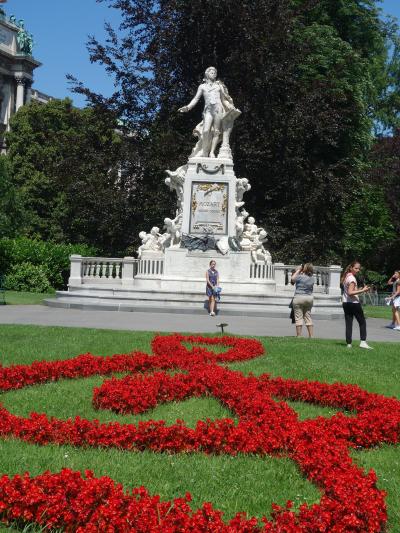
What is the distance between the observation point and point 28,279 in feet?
98.8

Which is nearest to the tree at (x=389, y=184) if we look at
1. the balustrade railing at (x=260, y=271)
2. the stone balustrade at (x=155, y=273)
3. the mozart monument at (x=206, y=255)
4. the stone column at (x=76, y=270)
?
the stone balustrade at (x=155, y=273)

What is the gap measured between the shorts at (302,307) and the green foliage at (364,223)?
71.1 feet

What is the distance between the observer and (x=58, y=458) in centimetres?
475

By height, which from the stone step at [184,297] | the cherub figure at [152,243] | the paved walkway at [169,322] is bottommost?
the paved walkway at [169,322]

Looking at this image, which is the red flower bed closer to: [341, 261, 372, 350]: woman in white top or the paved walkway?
[341, 261, 372, 350]: woman in white top

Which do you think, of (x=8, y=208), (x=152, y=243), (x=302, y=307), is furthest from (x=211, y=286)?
(x=8, y=208)

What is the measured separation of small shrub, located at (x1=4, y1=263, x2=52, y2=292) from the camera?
98.5 ft

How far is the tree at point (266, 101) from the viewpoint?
31.9 metres

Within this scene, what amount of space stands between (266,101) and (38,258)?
503 inches

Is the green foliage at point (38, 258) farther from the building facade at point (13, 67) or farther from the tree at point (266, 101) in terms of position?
the building facade at point (13, 67)

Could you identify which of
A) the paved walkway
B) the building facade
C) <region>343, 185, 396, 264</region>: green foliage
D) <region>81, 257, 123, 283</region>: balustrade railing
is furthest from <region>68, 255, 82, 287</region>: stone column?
the building facade

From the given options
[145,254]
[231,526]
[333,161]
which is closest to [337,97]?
[333,161]

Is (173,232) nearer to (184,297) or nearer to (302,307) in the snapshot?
(184,297)

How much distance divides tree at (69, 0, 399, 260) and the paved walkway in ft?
44.6
